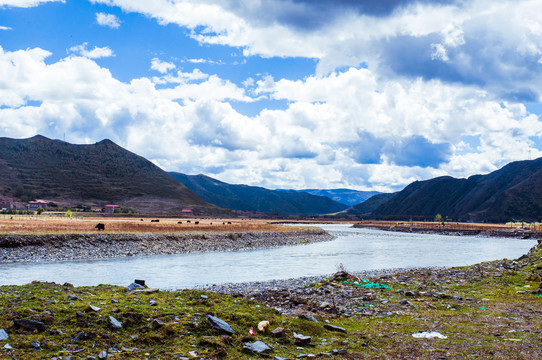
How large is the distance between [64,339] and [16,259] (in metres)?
31.8

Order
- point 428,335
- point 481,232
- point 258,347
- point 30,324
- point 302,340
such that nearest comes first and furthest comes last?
point 30,324
point 258,347
point 302,340
point 428,335
point 481,232

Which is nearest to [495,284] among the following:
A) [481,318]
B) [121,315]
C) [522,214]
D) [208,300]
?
[481,318]

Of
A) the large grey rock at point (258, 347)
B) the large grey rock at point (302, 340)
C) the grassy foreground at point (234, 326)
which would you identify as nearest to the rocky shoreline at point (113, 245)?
the grassy foreground at point (234, 326)

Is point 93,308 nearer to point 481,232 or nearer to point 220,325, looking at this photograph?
point 220,325

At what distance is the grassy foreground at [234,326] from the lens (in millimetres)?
9820

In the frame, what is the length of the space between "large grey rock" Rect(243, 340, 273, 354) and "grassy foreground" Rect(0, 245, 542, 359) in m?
0.19

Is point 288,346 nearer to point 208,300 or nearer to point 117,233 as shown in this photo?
point 208,300

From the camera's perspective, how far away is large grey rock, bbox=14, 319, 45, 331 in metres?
10.1

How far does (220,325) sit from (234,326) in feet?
1.88

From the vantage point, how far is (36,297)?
12.8 m

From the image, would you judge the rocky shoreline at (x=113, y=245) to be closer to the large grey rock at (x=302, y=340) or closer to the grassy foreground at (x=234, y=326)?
the grassy foreground at (x=234, y=326)

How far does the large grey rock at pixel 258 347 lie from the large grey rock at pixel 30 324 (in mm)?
4629

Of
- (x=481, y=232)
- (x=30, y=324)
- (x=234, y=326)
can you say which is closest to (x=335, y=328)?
(x=234, y=326)

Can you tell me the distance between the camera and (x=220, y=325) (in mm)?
11266
